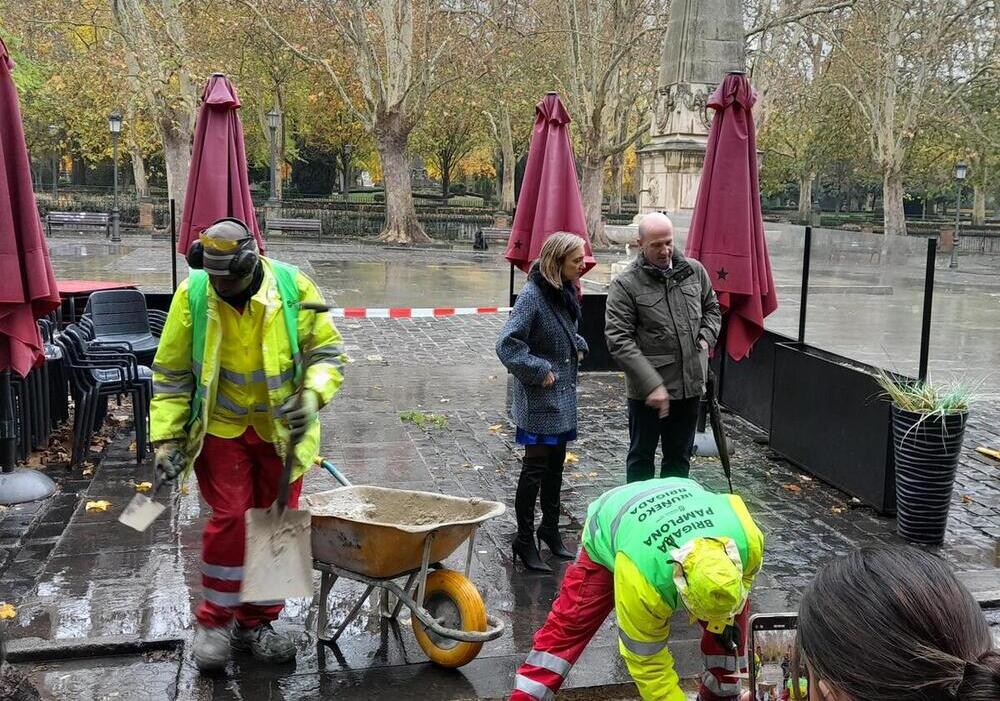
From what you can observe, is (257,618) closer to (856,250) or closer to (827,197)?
(856,250)

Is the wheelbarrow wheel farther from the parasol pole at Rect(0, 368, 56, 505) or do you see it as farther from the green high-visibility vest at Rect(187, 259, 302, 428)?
the parasol pole at Rect(0, 368, 56, 505)

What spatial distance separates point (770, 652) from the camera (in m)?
2.65

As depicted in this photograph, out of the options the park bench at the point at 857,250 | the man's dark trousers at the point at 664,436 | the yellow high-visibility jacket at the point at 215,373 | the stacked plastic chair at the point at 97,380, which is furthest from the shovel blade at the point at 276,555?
the park bench at the point at 857,250

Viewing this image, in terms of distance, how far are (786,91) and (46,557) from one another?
1517 inches

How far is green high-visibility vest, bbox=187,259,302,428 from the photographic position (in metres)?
4.22

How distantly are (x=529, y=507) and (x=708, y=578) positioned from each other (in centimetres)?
292

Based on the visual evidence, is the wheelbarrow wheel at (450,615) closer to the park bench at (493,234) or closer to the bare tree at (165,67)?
the bare tree at (165,67)

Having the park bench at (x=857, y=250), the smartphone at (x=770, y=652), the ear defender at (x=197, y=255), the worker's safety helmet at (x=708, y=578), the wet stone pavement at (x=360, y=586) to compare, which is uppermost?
→ the ear defender at (x=197, y=255)

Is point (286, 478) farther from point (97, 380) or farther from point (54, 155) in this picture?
point (54, 155)

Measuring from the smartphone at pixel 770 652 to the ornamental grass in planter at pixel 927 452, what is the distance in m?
3.89

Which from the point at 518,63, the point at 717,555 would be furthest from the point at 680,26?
the point at 518,63

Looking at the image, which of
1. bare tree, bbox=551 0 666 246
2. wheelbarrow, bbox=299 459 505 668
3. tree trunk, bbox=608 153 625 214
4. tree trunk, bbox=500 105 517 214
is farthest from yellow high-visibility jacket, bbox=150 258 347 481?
tree trunk, bbox=608 153 625 214

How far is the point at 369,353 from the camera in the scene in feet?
42.4

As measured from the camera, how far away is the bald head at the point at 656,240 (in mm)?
5730
